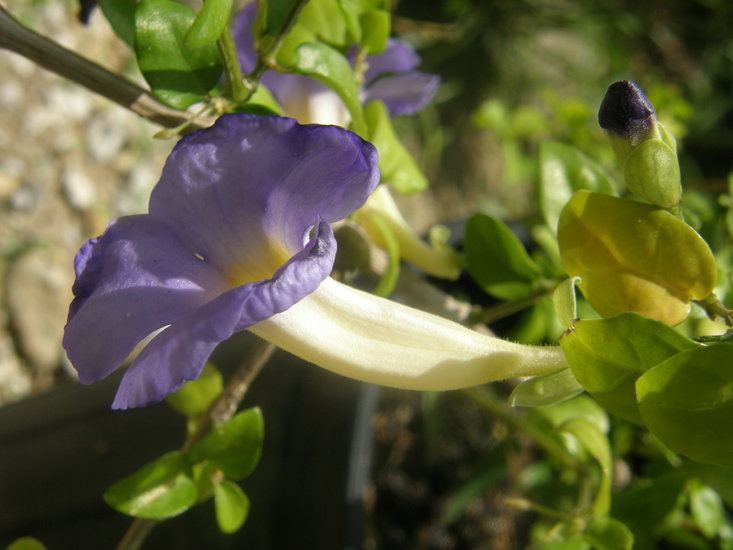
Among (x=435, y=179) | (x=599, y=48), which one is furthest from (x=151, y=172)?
(x=599, y=48)

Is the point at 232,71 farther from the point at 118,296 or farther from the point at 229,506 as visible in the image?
the point at 229,506

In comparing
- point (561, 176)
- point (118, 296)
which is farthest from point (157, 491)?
point (561, 176)

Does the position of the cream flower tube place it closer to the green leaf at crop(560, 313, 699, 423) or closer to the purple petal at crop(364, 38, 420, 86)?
the green leaf at crop(560, 313, 699, 423)

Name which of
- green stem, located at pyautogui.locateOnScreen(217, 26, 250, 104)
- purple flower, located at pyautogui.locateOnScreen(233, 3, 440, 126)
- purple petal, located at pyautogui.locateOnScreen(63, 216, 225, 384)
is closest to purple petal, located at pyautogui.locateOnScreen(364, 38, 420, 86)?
purple flower, located at pyautogui.locateOnScreen(233, 3, 440, 126)

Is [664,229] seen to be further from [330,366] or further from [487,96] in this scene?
[487,96]

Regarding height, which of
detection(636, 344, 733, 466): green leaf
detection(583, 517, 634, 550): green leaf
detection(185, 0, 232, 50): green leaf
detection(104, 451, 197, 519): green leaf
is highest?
detection(185, 0, 232, 50): green leaf
